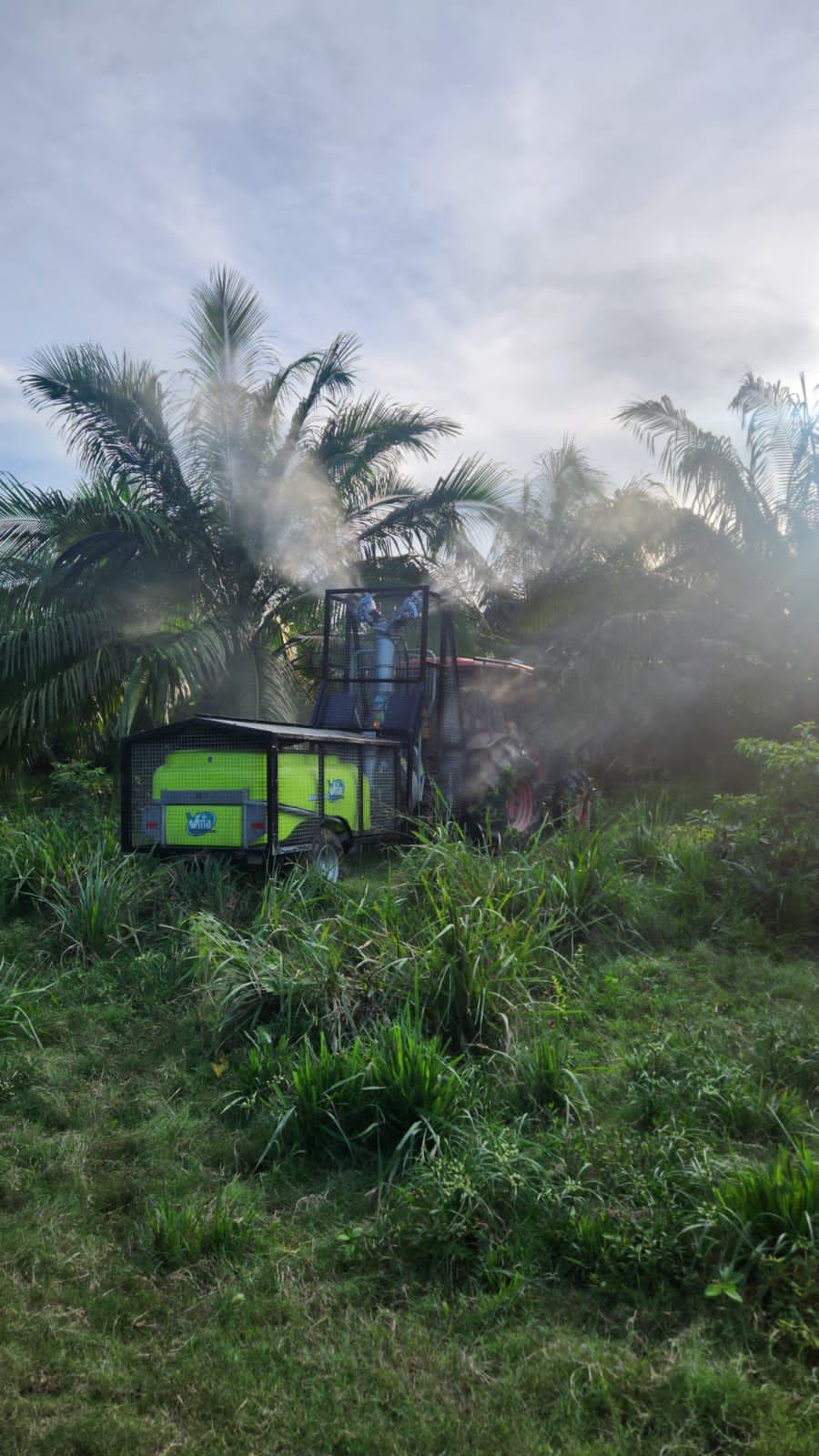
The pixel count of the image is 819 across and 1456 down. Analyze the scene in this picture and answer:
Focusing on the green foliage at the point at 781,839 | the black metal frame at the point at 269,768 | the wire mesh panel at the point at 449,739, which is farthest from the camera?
the wire mesh panel at the point at 449,739

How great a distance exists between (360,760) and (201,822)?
1.56 m

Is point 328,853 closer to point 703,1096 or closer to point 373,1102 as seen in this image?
point 373,1102

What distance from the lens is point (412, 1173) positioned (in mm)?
3906

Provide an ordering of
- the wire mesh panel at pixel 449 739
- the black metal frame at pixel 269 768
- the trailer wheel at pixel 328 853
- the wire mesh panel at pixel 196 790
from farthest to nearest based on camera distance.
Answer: the wire mesh panel at pixel 449 739 → the trailer wheel at pixel 328 853 → the wire mesh panel at pixel 196 790 → the black metal frame at pixel 269 768

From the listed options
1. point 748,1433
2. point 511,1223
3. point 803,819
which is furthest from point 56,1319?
point 803,819

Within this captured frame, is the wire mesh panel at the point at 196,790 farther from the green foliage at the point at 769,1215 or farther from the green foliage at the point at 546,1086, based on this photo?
the green foliage at the point at 769,1215

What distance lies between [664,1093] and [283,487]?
458 inches

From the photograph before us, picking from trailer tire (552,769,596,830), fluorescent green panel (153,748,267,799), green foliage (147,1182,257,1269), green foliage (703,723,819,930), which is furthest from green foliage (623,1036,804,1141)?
trailer tire (552,769,596,830)

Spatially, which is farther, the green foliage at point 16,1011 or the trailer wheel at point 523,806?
the trailer wheel at point 523,806

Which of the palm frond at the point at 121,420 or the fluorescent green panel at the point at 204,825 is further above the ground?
the palm frond at the point at 121,420

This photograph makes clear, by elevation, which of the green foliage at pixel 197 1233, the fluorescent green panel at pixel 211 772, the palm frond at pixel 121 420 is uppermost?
the palm frond at pixel 121 420

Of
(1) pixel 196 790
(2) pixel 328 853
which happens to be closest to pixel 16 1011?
(1) pixel 196 790

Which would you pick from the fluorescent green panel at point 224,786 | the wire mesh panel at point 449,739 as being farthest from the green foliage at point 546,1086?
the wire mesh panel at point 449,739

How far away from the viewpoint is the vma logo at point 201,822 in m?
7.71
